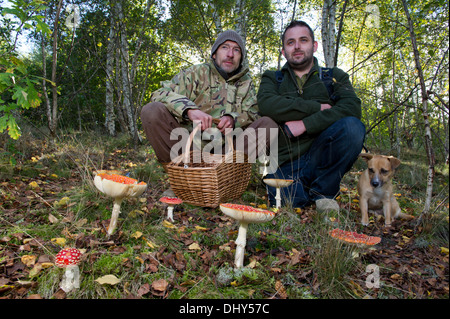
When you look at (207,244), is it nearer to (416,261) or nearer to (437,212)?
(416,261)

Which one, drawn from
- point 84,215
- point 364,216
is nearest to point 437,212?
point 364,216

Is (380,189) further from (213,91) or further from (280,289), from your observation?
(213,91)

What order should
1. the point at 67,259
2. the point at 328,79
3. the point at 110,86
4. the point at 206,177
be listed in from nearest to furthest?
the point at 67,259 → the point at 206,177 → the point at 328,79 → the point at 110,86

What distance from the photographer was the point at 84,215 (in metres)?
2.79

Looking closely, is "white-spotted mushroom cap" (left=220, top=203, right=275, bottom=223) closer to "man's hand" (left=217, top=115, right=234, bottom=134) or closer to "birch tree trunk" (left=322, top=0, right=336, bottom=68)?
"man's hand" (left=217, top=115, right=234, bottom=134)

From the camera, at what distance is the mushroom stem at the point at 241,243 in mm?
2039

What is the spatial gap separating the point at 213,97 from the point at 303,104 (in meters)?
1.25

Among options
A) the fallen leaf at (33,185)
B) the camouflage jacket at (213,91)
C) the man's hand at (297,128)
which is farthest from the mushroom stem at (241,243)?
the fallen leaf at (33,185)

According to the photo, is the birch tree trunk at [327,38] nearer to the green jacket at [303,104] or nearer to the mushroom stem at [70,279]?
the green jacket at [303,104]

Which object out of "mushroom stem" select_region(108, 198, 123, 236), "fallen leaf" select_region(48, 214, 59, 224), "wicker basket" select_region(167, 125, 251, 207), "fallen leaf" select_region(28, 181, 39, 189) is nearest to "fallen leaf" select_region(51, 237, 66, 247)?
"mushroom stem" select_region(108, 198, 123, 236)

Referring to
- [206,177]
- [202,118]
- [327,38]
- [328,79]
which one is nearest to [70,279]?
[206,177]

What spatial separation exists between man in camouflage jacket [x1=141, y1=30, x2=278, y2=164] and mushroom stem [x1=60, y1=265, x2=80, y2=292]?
1.98 meters

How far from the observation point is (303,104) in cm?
352

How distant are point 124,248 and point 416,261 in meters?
2.38
